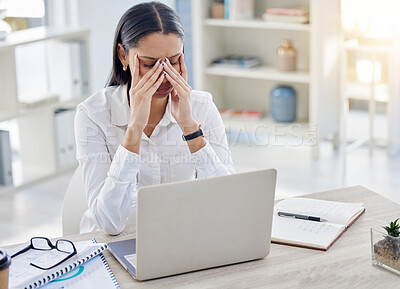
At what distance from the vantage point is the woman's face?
182cm

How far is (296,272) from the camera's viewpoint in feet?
4.68

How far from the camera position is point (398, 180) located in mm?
3664

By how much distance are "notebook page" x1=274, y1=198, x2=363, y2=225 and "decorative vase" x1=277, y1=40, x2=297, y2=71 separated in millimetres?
2458

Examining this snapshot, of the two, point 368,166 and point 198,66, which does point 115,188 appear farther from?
point 198,66

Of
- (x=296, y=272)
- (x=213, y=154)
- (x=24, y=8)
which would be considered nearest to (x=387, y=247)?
(x=296, y=272)

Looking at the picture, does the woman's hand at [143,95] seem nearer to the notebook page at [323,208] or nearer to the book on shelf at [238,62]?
the notebook page at [323,208]

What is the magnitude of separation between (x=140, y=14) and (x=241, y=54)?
9.07 feet

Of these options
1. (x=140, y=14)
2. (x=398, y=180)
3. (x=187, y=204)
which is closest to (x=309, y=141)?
(x=398, y=180)

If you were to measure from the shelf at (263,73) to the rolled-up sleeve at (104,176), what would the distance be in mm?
2452

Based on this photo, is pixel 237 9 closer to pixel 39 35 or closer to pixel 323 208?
pixel 39 35

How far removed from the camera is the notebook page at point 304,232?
1559 mm

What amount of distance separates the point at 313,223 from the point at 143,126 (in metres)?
0.54

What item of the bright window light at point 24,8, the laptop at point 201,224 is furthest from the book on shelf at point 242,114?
the laptop at point 201,224

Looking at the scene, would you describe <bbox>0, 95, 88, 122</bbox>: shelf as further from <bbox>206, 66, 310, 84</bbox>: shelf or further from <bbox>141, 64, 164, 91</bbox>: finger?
<bbox>141, 64, 164, 91</bbox>: finger
